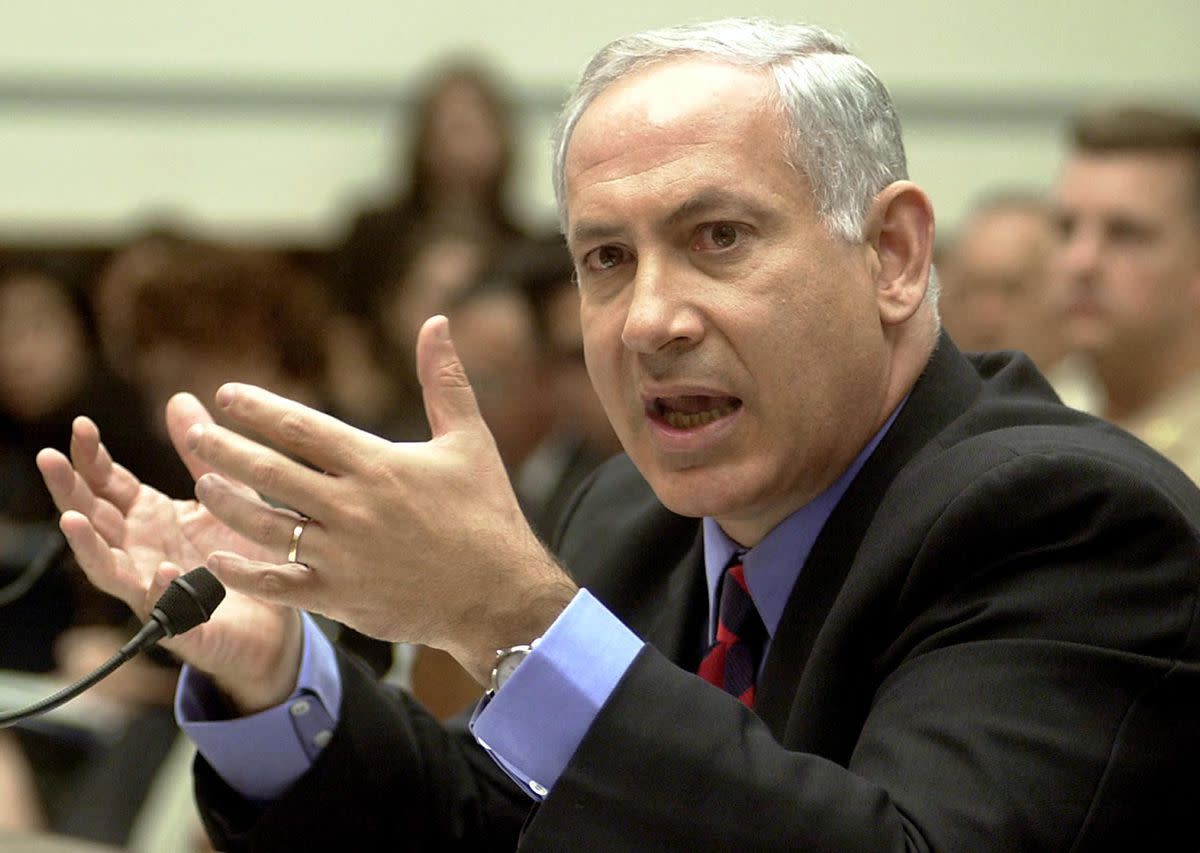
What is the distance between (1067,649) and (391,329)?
380cm

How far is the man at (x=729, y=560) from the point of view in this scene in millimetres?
1421

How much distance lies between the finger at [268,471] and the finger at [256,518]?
21 millimetres

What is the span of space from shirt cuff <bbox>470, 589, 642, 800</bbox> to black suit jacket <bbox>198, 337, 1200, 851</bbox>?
0.7 inches

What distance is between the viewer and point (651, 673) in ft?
4.76

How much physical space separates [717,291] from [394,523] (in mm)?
450

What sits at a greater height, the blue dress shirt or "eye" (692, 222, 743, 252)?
"eye" (692, 222, 743, 252)

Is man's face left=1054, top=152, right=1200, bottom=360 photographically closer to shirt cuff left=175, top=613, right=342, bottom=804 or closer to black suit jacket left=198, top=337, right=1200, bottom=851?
black suit jacket left=198, top=337, right=1200, bottom=851

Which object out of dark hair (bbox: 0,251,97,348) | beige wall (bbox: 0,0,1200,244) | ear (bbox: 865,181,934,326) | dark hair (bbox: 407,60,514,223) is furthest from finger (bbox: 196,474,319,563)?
beige wall (bbox: 0,0,1200,244)

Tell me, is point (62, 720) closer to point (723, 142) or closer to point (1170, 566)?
point (723, 142)

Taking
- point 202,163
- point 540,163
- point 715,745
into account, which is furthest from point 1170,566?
point 202,163

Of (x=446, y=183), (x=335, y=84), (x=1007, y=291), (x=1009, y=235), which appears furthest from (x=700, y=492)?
(x=335, y=84)

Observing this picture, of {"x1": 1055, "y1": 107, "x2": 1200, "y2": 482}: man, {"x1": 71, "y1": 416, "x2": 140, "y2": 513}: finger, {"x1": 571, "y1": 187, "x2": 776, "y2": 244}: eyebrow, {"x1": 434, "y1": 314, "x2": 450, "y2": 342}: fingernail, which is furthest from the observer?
{"x1": 1055, "y1": 107, "x2": 1200, "y2": 482}: man

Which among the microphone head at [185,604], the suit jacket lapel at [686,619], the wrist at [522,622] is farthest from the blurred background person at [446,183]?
the wrist at [522,622]

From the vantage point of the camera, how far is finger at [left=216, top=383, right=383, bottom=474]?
141 centimetres
